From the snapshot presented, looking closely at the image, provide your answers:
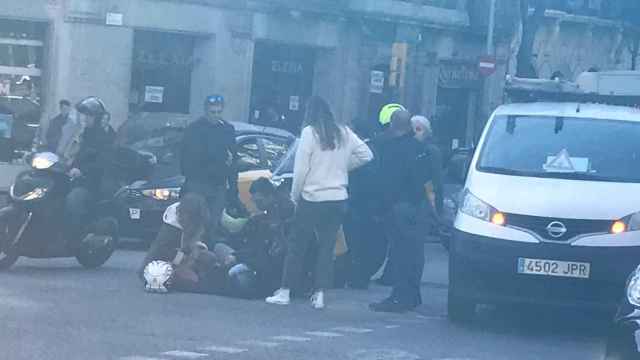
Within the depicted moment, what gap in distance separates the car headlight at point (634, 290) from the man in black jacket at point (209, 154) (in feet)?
21.7

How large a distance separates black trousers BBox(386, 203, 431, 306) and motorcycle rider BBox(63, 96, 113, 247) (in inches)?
115

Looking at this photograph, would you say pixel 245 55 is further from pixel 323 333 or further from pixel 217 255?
A: pixel 323 333

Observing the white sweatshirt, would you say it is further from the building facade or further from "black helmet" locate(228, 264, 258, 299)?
the building facade

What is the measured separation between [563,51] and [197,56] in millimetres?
16503

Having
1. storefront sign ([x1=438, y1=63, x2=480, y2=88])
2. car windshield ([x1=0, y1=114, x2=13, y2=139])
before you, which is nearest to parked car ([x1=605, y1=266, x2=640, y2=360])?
car windshield ([x1=0, y1=114, x2=13, y2=139])

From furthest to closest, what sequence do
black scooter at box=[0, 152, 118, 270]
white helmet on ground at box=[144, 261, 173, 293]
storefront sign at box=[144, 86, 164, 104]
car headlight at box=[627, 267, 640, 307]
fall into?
1. storefront sign at box=[144, 86, 164, 104]
2. black scooter at box=[0, 152, 118, 270]
3. white helmet on ground at box=[144, 261, 173, 293]
4. car headlight at box=[627, 267, 640, 307]

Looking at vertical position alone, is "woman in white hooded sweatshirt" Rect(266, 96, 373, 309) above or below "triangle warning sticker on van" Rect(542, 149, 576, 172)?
below

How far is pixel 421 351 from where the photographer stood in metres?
11.7

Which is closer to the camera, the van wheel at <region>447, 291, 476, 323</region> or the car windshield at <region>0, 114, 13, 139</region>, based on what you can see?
the van wheel at <region>447, 291, 476, 323</region>

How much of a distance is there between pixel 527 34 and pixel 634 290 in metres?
30.7

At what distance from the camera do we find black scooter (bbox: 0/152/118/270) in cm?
1490

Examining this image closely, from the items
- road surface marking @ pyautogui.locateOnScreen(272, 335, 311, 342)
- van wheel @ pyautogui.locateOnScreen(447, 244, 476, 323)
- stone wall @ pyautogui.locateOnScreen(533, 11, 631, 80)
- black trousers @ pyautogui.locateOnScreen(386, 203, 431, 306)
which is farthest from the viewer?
stone wall @ pyautogui.locateOnScreen(533, 11, 631, 80)

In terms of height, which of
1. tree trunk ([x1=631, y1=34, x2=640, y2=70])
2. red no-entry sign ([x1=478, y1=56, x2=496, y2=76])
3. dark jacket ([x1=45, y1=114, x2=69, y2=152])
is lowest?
dark jacket ([x1=45, y1=114, x2=69, y2=152])

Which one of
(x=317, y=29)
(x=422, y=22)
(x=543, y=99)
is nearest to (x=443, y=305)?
(x=543, y=99)
